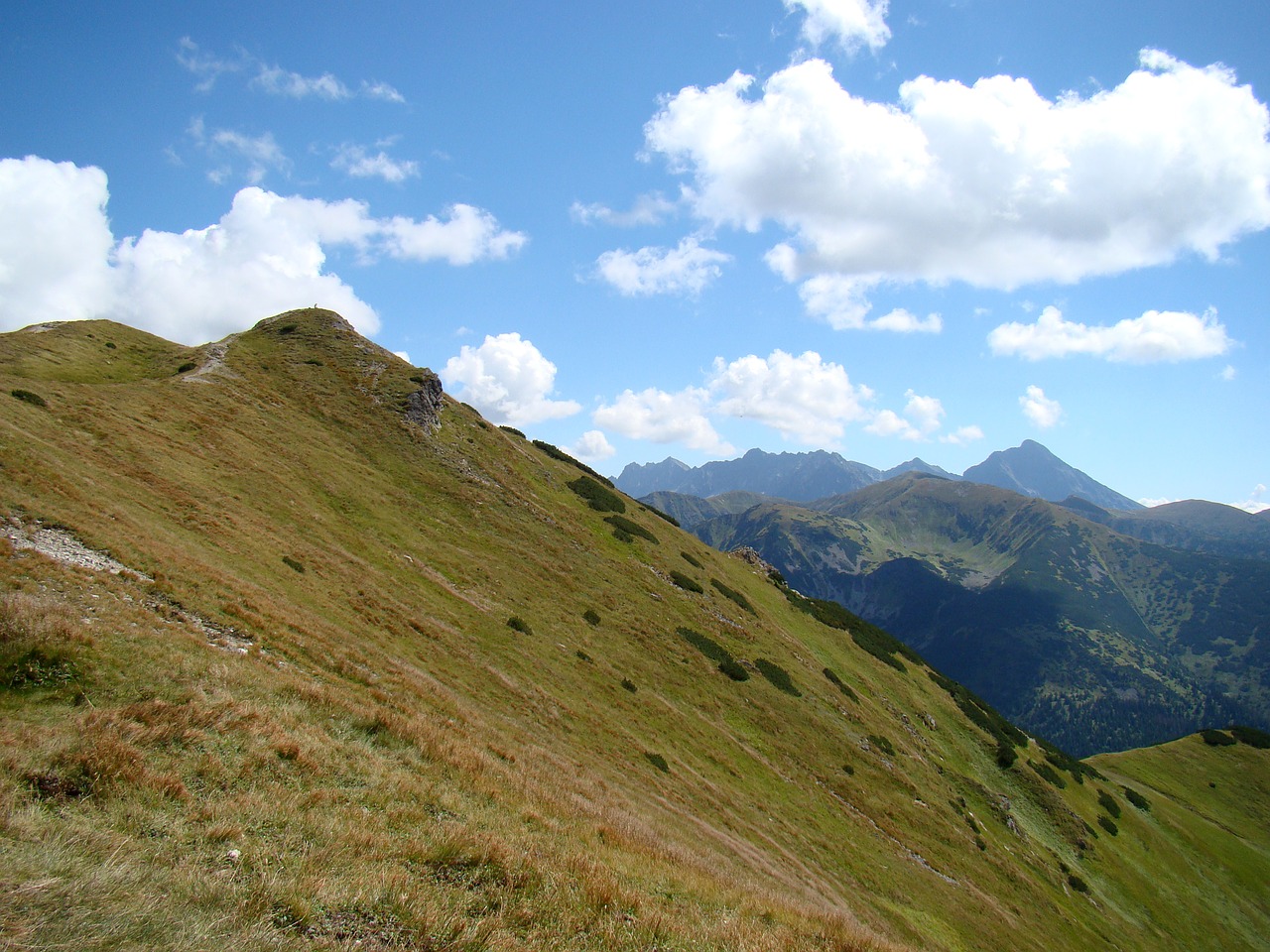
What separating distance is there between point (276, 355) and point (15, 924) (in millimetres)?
63374

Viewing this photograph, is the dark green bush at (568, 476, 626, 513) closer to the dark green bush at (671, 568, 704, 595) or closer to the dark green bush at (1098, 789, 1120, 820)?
the dark green bush at (671, 568, 704, 595)

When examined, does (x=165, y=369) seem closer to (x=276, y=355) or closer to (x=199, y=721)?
(x=276, y=355)

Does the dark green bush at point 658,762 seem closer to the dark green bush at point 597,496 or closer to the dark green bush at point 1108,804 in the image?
the dark green bush at point 597,496

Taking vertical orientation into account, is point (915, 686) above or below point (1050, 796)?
above

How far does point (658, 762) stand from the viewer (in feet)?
91.1

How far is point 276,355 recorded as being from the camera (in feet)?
192

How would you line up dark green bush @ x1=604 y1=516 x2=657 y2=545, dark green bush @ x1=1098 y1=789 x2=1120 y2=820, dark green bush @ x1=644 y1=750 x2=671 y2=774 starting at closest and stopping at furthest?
dark green bush @ x1=644 y1=750 x2=671 y2=774 < dark green bush @ x1=604 y1=516 x2=657 y2=545 < dark green bush @ x1=1098 y1=789 x2=1120 y2=820

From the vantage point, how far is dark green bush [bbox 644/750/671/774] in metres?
27.4

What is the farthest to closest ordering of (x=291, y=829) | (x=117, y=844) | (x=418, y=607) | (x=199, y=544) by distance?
(x=418, y=607) < (x=199, y=544) < (x=291, y=829) < (x=117, y=844)

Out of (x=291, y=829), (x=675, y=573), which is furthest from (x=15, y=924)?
(x=675, y=573)

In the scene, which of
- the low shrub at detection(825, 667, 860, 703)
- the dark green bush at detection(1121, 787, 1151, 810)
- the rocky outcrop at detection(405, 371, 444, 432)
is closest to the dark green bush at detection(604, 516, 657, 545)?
the rocky outcrop at detection(405, 371, 444, 432)

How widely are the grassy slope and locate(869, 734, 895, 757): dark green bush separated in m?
0.32

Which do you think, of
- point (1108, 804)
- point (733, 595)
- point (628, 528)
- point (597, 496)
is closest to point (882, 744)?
point (733, 595)

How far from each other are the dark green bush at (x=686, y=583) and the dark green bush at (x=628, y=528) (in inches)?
240
